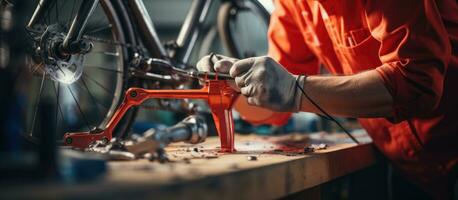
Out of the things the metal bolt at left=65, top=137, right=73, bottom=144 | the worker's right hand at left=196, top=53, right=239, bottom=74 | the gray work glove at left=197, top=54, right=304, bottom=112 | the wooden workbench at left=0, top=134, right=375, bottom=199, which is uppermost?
the worker's right hand at left=196, top=53, right=239, bottom=74

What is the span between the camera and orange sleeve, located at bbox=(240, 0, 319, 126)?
5.75ft

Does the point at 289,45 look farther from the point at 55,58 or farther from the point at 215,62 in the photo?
the point at 55,58

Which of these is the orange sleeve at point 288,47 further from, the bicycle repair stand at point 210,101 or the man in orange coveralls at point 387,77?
the bicycle repair stand at point 210,101

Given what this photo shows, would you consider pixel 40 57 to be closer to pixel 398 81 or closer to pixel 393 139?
pixel 398 81

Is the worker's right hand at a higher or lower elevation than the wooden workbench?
higher

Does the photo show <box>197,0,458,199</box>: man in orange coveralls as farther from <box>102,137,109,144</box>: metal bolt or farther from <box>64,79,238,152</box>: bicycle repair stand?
<box>102,137,109,144</box>: metal bolt

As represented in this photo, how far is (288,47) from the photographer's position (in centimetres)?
177

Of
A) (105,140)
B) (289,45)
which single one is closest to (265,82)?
(105,140)

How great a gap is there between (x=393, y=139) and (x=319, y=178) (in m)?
0.51

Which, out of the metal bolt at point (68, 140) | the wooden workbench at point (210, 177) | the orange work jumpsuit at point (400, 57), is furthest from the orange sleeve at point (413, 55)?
the metal bolt at point (68, 140)

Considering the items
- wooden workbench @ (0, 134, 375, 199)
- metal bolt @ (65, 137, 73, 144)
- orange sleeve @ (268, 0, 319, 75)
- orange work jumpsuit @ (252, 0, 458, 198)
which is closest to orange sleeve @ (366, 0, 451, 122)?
orange work jumpsuit @ (252, 0, 458, 198)

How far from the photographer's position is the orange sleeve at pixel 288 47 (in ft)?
5.75

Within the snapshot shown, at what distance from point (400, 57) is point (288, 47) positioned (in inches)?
24.9

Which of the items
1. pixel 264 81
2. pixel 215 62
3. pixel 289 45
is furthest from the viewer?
pixel 289 45
